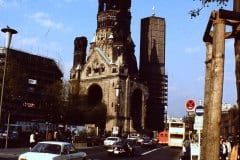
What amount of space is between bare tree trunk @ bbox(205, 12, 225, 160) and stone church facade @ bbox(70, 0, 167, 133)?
114070mm

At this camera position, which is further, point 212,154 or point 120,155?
point 120,155

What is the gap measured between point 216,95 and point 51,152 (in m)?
13.0

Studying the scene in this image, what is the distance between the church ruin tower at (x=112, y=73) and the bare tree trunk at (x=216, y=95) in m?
110

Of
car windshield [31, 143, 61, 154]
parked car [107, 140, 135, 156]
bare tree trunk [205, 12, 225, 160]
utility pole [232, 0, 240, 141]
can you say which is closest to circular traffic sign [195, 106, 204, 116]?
car windshield [31, 143, 61, 154]

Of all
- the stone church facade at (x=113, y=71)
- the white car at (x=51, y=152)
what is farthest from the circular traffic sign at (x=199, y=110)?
the stone church facade at (x=113, y=71)

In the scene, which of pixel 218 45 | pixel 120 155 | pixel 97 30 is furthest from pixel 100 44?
pixel 218 45

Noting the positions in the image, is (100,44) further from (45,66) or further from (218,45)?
(218,45)

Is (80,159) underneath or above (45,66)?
underneath

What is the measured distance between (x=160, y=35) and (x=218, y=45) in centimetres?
15982

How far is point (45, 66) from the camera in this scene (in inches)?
4589

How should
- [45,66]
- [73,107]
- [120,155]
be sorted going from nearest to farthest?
[120,155] < [73,107] < [45,66]

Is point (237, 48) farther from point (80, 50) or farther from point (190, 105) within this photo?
point (80, 50)

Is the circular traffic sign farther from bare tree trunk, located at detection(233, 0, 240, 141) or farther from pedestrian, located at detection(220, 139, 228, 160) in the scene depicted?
bare tree trunk, located at detection(233, 0, 240, 141)

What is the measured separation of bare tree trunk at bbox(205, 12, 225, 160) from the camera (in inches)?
276
